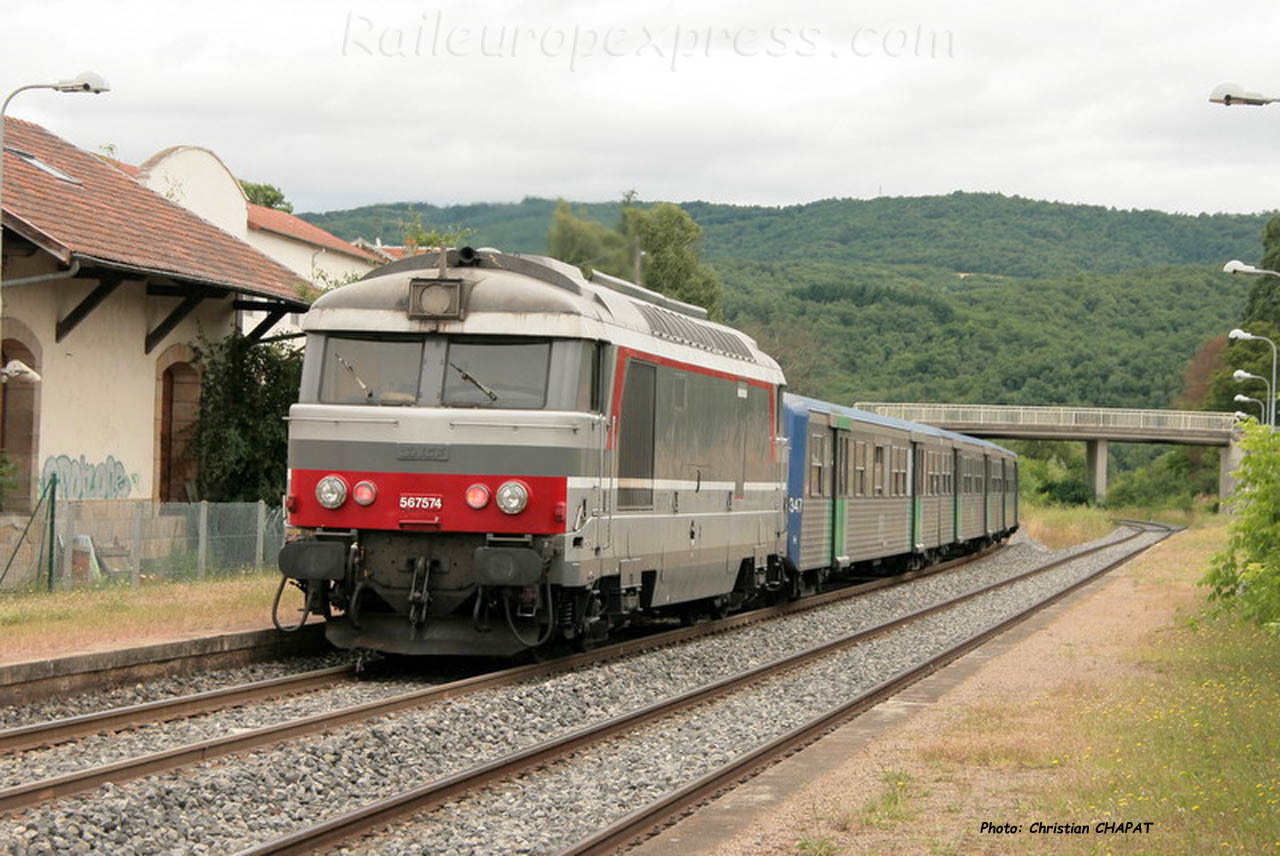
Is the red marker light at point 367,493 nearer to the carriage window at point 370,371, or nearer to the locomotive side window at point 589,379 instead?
the carriage window at point 370,371

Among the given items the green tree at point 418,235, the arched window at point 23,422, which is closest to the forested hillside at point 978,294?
the green tree at point 418,235

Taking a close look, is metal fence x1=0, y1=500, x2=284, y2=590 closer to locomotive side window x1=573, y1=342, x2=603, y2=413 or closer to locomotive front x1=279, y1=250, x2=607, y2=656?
locomotive front x1=279, y1=250, x2=607, y2=656

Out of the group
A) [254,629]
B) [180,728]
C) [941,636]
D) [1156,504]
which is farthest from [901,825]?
[1156,504]

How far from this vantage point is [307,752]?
10359 mm

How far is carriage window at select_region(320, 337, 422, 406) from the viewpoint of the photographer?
551 inches

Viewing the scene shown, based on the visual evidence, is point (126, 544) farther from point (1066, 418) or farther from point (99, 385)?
point (1066, 418)

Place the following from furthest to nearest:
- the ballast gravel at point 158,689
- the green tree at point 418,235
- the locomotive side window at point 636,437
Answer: the green tree at point 418,235
the locomotive side window at point 636,437
the ballast gravel at point 158,689

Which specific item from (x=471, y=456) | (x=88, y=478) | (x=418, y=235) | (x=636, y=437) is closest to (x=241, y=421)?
(x=88, y=478)

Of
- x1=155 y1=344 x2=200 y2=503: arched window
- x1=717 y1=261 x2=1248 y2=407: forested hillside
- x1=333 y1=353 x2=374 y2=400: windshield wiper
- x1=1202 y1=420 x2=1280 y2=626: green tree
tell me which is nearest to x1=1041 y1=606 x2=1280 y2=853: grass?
x1=1202 y1=420 x2=1280 y2=626: green tree

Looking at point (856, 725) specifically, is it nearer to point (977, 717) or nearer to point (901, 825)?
point (977, 717)

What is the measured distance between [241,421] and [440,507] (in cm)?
1198

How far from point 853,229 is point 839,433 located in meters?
127

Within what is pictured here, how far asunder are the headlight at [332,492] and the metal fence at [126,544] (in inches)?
241

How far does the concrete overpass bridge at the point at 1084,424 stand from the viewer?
80812mm
